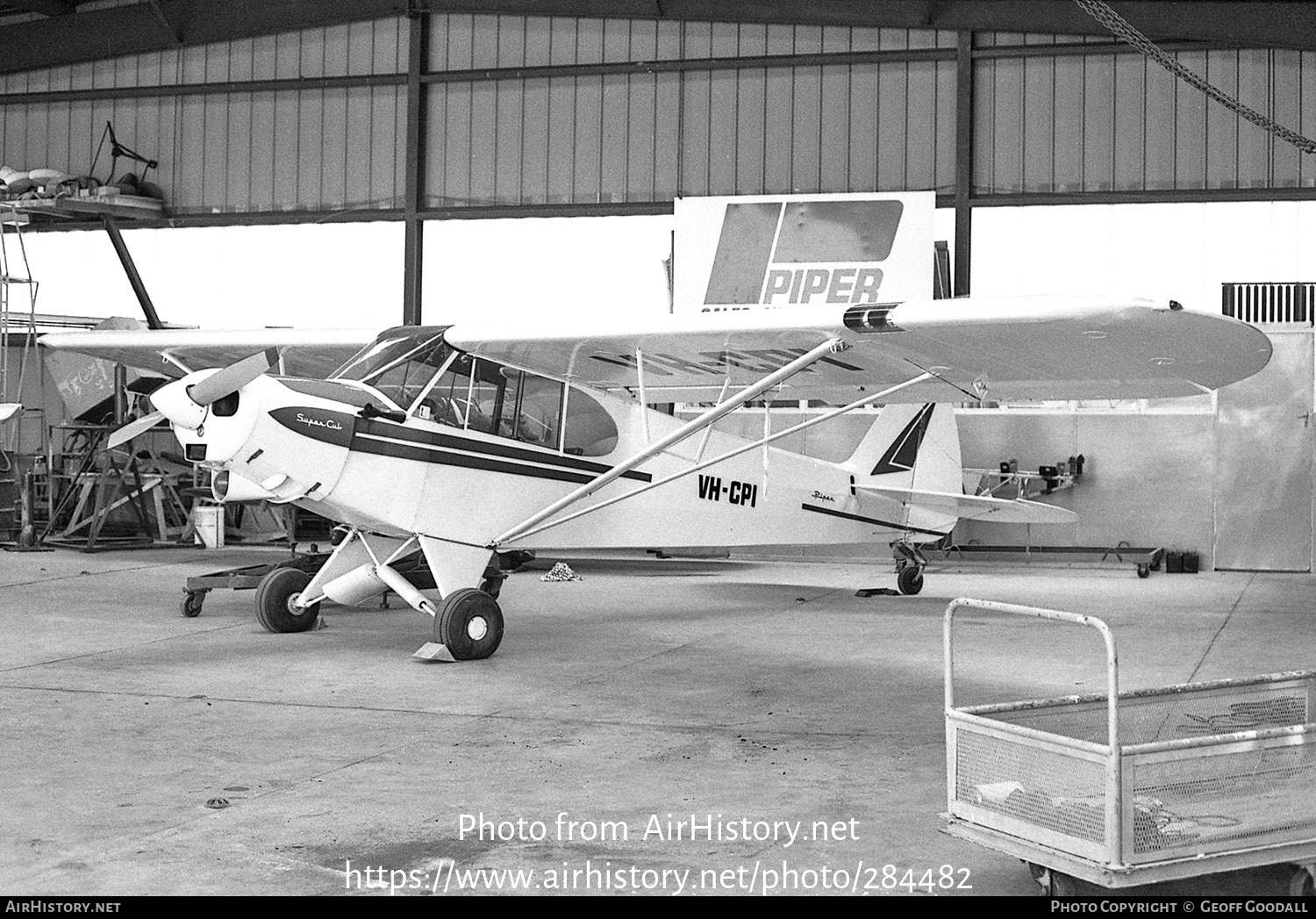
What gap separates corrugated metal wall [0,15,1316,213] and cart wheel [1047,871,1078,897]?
15262 mm

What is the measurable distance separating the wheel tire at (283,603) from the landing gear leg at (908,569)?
554cm

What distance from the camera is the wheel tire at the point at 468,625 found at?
28.4 ft

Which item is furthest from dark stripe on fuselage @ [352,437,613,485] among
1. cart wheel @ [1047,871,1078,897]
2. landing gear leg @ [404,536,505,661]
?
cart wheel @ [1047,871,1078,897]

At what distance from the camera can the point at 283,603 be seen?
994 centimetres

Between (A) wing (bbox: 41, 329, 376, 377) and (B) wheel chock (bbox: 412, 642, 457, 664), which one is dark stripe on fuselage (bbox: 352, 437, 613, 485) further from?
(A) wing (bbox: 41, 329, 376, 377)

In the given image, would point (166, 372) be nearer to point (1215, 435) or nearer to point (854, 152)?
point (854, 152)

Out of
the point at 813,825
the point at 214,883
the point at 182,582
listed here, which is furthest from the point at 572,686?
the point at 182,582

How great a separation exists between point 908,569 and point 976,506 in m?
0.88

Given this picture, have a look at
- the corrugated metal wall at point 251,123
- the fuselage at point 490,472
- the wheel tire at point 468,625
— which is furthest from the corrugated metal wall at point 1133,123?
the wheel tire at point 468,625

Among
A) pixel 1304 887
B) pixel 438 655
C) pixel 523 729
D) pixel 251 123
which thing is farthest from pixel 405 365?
pixel 251 123

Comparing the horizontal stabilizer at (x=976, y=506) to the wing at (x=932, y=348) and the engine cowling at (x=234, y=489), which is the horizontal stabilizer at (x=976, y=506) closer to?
the wing at (x=932, y=348)

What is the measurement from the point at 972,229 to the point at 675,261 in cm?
383

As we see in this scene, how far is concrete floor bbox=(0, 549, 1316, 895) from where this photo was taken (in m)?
4.46

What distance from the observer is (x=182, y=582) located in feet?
44.4
